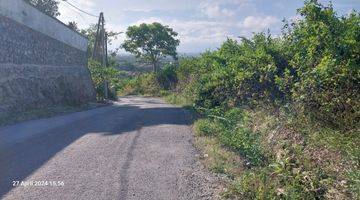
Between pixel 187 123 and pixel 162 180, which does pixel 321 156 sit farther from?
pixel 187 123

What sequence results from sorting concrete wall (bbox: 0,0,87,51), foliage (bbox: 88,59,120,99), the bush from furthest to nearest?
foliage (bbox: 88,59,120,99), concrete wall (bbox: 0,0,87,51), the bush

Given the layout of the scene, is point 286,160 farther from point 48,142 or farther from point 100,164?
point 48,142

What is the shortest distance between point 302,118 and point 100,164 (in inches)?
151

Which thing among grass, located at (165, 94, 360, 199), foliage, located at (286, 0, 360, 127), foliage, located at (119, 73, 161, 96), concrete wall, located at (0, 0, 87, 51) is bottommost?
foliage, located at (119, 73, 161, 96)

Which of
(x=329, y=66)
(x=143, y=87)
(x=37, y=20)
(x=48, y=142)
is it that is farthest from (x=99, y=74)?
(x=329, y=66)

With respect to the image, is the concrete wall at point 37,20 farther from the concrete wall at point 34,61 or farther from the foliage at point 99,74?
the foliage at point 99,74

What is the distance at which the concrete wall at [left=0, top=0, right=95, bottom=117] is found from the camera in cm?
1616

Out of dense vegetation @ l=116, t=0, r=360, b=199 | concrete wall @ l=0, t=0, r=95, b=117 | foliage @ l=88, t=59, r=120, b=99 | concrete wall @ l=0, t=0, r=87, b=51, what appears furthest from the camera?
foliage @ l=88, t=59, r=120, b=99

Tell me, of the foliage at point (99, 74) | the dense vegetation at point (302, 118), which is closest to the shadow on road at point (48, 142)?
the dense vegetation at point (302, 118)

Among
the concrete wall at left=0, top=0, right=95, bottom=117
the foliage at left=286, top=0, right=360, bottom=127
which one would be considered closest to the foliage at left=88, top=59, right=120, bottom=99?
the concrete wall at left=0, top=0, right=95, bottom=117

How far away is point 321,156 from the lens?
6.02 meters

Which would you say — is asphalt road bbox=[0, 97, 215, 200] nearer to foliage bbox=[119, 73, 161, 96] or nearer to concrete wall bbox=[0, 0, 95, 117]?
concrete wall bbox=[0, 0, 95, 117]

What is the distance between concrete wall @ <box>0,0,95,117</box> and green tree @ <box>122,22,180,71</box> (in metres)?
27.5

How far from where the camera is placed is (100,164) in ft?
25.7
